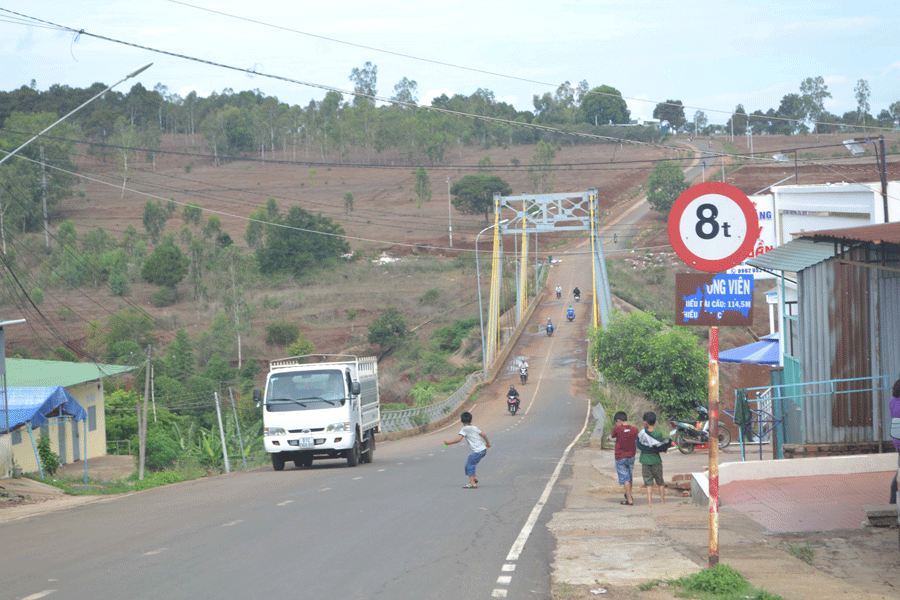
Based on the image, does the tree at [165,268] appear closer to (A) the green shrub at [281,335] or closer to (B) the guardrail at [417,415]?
(A) the green shrub at [281,335]

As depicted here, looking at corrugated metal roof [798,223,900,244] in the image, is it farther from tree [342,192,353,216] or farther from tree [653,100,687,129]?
tree [653,100,687,129]

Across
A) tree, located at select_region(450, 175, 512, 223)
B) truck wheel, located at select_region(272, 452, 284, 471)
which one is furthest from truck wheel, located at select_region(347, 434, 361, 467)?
tree, located at select_region(450, 175, 512, 223)

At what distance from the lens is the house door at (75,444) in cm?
2991

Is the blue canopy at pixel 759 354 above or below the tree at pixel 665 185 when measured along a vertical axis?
below

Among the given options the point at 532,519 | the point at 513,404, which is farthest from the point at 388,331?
the point at 532,519

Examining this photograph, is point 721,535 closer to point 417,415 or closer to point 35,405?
point 35,405

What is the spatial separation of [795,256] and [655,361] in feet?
55.0

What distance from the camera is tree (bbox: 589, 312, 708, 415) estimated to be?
30281 mm

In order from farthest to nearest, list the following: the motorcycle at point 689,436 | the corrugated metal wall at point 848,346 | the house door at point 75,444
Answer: the house door at point 75,444, the motorcycle at point 689,436, the corrugated metal wall at point 848,346

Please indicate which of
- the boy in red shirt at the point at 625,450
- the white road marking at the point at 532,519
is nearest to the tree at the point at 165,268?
the white road marking at the point at 532,519

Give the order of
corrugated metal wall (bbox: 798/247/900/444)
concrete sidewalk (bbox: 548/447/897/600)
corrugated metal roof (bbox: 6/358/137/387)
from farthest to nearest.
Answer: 1. corrugated metal roof (bbox: 6/358/137/387)
2. corrugated metal wall (bbox: 798/247/900/444)
3. concrete sidewalk (bbox: 548/447/897/600)

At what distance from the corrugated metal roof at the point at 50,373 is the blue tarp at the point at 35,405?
224 centimetres

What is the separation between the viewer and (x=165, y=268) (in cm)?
8281

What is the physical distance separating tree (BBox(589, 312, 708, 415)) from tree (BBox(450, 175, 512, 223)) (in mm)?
72838
